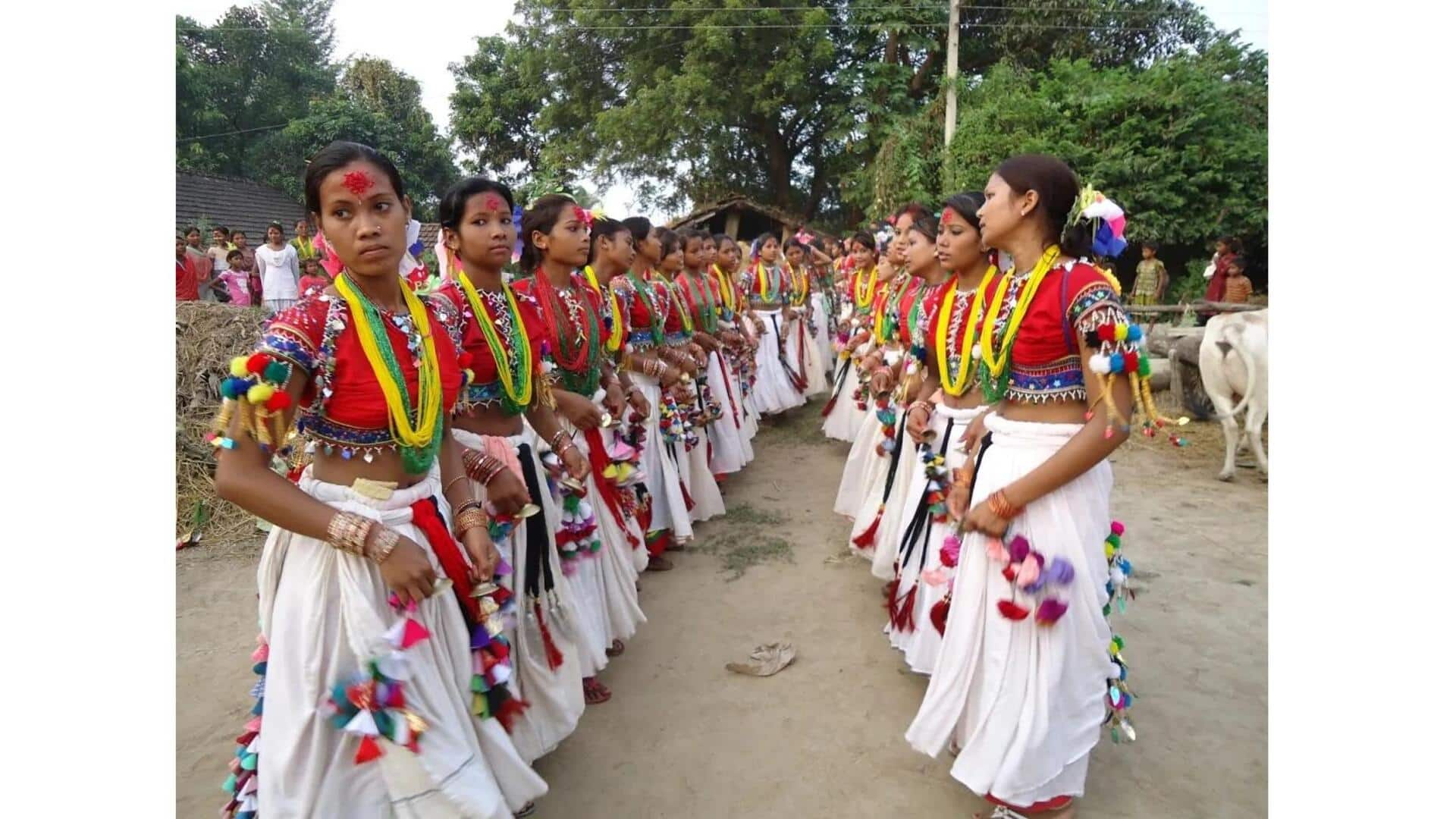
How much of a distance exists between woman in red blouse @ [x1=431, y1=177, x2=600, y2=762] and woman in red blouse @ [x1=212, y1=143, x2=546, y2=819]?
0.72 m

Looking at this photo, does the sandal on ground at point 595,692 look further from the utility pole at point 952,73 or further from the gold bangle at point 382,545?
the utility pole at point 952,73

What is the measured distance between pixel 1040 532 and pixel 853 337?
5.24 metres

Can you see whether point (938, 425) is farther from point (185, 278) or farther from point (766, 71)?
point (766, 71)

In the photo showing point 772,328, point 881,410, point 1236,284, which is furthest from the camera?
point 1236,284

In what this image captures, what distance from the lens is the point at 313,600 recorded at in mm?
2186

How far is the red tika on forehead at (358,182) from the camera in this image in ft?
7.32

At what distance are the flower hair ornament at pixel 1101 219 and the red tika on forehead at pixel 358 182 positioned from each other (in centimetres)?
212

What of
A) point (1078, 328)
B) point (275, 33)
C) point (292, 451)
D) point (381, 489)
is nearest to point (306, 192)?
point (381, 489)

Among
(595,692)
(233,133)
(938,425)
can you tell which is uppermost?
(233,133)

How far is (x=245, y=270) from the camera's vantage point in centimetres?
1255

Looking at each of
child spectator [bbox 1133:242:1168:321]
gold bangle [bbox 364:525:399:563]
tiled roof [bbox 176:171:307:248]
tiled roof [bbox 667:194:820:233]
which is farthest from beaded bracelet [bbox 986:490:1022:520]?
tiled roof [bbox 176:171:307:248]

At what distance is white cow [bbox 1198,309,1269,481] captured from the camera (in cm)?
708

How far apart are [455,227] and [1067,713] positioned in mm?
2809

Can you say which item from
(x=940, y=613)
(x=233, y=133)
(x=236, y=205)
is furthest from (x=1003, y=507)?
(x=233, y=133)
